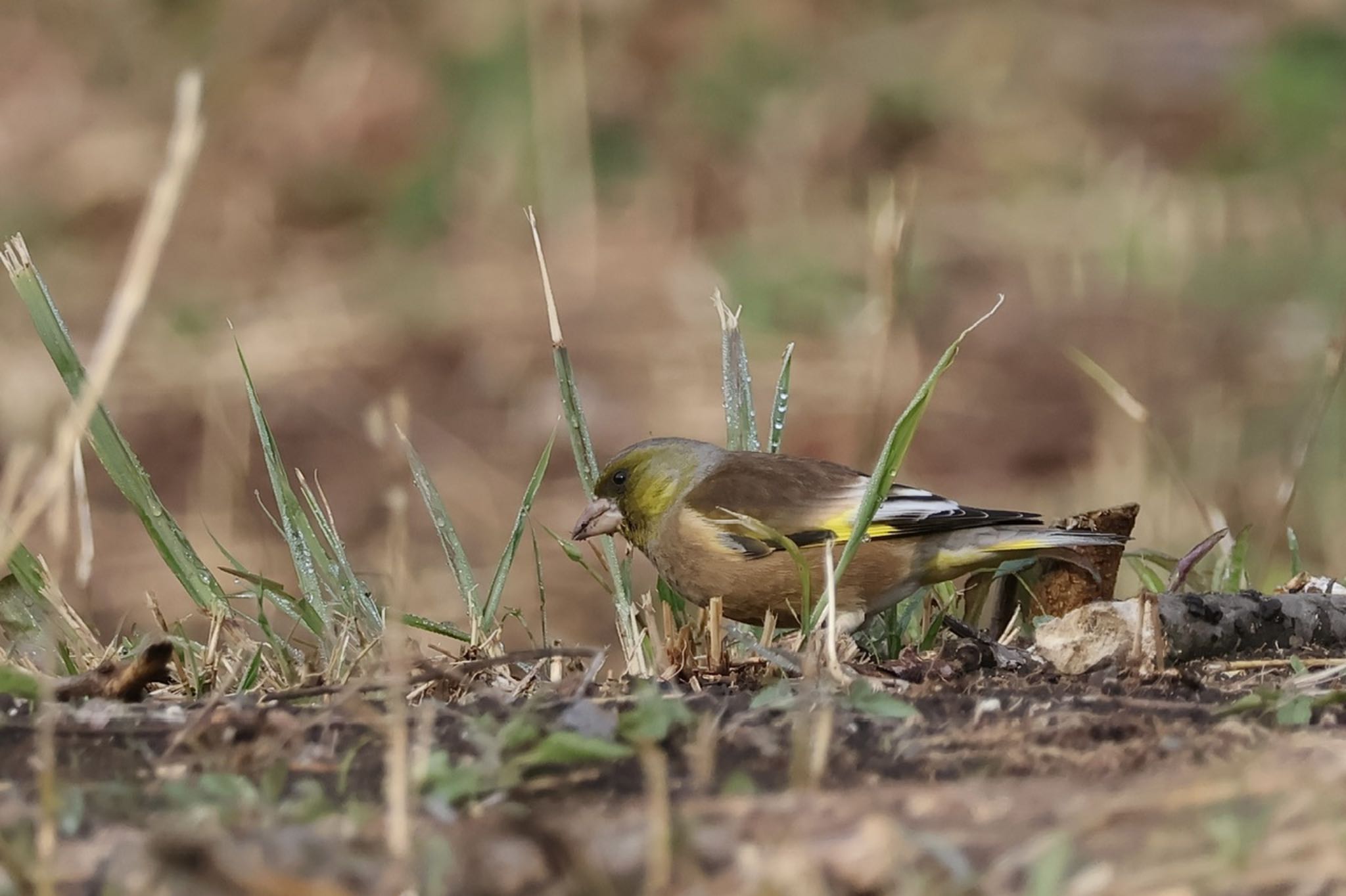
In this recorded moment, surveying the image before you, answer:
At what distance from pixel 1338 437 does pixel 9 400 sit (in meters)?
7.03

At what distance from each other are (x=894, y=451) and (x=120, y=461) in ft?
5.95

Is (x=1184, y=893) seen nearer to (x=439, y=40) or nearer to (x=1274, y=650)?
(x=1274, y=650)

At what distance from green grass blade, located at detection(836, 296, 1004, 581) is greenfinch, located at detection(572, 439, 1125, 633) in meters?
0.96

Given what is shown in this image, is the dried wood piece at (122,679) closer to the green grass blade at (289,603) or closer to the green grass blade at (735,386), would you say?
the green grass blade at (289,603)

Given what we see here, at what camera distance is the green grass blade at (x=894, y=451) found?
326 centimetres

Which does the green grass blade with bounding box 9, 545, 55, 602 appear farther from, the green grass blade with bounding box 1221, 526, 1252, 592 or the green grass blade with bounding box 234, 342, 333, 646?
the green grass blade with bounding box 1221, 526, 1252, 592

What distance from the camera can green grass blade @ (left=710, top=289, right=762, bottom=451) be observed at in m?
4.56

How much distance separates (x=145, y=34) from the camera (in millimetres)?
14703

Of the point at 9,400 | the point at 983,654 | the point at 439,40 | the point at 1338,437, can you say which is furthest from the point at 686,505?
the point at 439,40

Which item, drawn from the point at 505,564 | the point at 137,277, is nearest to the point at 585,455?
the point at 505,564

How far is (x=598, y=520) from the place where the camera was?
5066mm

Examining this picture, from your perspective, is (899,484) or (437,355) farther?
(437,355)

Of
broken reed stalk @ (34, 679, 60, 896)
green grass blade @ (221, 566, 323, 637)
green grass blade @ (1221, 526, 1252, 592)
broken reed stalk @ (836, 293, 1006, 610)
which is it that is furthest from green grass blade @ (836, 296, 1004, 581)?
broken reed stalk @ (34, 679, 60, 896)

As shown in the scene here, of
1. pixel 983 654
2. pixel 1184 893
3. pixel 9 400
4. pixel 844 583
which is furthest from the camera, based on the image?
pixel 9 400
